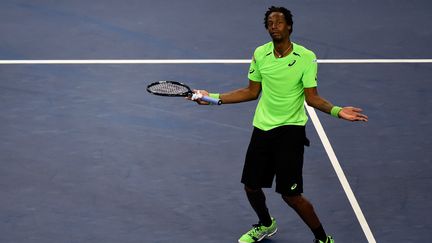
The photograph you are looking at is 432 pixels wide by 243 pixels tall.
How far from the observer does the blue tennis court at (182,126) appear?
10891mm

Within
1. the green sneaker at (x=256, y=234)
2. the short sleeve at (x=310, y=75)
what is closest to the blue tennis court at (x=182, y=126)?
the green sneaker at (x=256, y=234)

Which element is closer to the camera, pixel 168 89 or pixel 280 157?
pixel 280 157

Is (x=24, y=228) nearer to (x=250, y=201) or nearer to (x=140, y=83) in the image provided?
(x=250, y=201)

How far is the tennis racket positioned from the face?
735mm

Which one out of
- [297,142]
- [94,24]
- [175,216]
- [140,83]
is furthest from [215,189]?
[94,24]

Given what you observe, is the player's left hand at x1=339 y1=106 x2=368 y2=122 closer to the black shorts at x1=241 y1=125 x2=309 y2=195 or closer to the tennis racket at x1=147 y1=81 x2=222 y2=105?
the black shorts at x1=241 y1=125 x2=309 y2=195

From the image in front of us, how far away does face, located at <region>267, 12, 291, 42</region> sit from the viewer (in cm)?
970

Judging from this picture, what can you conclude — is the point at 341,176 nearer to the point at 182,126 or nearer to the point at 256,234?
the point at 256,234

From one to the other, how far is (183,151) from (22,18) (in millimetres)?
4558

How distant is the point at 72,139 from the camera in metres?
12.5

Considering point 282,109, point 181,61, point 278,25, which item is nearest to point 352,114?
point 282,109

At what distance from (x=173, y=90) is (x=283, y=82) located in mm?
965

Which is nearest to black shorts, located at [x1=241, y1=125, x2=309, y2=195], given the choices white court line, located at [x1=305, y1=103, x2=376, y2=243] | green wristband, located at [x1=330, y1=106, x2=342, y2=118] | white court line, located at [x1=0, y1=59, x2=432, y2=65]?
green wristband, located at [x1=330, y1=106, x2=342, y2=118]

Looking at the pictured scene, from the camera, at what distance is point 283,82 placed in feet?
32.4
